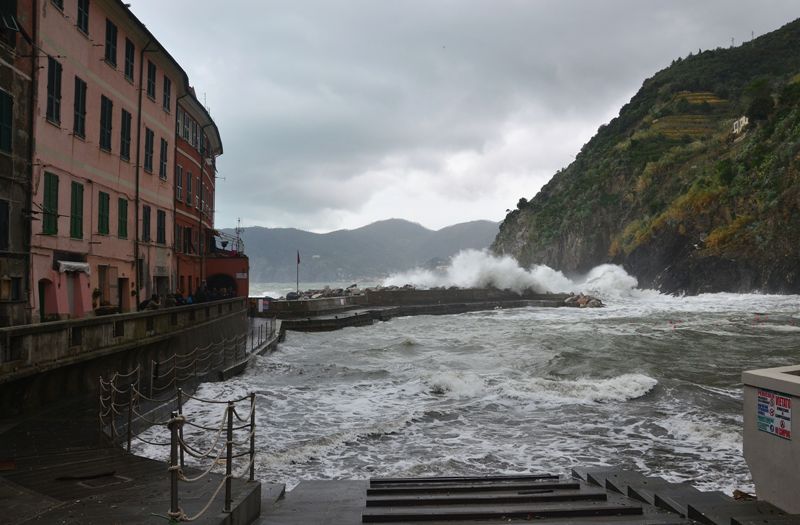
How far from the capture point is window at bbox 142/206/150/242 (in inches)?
811

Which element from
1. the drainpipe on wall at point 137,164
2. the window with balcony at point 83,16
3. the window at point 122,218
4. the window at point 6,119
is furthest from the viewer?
the drainpipe on wall at point 137,164

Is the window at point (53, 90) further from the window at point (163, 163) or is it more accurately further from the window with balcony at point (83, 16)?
the window at point (163, 163)

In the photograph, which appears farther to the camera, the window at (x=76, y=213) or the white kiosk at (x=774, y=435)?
the window at (x=76, y=213)

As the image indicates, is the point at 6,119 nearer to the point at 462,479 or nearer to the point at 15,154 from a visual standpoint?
the point at 15,154

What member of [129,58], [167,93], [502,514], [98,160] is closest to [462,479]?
[502,514]

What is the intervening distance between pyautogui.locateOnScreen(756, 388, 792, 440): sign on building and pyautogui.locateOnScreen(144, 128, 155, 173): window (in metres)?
20.6

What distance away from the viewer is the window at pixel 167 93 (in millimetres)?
22906

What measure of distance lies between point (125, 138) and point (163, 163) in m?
4.12

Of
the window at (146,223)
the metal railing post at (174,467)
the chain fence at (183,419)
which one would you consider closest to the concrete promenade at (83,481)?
the chain fence at (183,419)

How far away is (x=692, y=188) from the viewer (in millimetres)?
58125

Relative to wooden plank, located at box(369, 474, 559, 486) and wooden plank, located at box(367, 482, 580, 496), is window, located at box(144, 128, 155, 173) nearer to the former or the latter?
wooden plank, located at box(369, 474, 559, 486)

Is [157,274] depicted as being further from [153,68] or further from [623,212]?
[623,212]

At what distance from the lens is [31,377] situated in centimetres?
879

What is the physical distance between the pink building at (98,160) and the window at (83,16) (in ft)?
0.09
